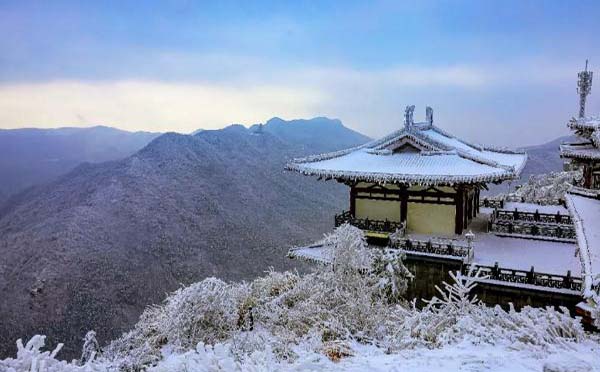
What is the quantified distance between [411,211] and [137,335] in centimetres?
1143

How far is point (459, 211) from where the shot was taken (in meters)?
17.2

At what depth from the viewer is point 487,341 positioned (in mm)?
6746

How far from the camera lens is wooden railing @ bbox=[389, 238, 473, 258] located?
14702mm

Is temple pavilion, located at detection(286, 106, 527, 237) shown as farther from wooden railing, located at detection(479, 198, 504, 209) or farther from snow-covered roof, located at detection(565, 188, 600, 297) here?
wooden railing, located at detection(479, 198, 504, 209)

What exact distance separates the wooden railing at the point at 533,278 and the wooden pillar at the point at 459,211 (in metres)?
3.55

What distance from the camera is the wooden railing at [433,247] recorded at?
579 inches

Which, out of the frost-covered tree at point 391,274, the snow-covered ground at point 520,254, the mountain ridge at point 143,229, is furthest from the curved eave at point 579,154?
the mountain ridge at point 143,229

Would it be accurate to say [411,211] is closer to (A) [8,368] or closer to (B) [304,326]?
(B) [304,326]

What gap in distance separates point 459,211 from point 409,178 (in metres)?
2.97

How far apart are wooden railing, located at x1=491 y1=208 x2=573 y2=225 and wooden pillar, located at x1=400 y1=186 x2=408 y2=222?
454 cm

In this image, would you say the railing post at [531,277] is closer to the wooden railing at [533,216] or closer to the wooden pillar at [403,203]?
the wooden pillar at [403,203]

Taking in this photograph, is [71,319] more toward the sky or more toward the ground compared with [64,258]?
more toward the ground

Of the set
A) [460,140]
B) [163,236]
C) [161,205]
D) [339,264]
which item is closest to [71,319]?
[163,236]

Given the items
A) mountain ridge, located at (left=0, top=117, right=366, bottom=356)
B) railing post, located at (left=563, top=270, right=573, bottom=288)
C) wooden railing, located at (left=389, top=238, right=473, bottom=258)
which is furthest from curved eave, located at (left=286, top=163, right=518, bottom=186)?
mountain ridge, located at (left=0, top=117, right=366, bottom=356)
